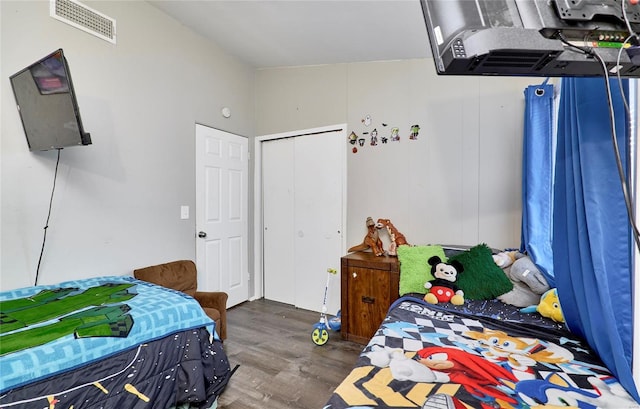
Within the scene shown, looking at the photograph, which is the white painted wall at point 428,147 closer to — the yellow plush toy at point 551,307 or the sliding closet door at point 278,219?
the sliding closet door at point 278,219

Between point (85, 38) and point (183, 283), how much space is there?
2072mm

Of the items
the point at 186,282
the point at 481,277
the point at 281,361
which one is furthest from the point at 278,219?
the point at 481,277

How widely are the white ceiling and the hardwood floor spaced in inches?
106

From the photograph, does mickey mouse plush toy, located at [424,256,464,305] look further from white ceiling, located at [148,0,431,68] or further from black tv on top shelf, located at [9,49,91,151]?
black tv on top shelf, located at [9,49,91,151]

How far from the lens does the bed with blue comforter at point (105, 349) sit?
3.87 ft

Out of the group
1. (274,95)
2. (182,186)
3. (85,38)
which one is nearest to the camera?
(85,38)

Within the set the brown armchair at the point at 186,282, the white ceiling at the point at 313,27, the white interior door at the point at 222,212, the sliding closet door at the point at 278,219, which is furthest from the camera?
the sliding closet door at the point at 278,219

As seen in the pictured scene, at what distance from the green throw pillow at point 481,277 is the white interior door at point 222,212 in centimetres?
240

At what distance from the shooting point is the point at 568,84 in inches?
53.5

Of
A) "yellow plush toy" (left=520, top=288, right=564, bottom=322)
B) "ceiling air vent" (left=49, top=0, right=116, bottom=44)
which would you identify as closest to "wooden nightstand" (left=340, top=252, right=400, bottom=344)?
"yellow plush toy" (left=520, top=288, right=564, bottom=322)

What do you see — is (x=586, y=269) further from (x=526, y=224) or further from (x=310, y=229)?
(x=310, y=229)

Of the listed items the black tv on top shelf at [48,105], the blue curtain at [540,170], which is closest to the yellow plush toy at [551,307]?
the blue curtain at [540,170]

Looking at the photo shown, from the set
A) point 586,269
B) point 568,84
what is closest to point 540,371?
point 586,269

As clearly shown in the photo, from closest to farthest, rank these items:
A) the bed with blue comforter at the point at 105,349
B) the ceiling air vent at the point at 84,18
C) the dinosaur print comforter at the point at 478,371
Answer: the dinosaur print comforter at the point at 478,371
the bed with blue comforter at the point at 105,349
the ceiling air vent at the point at 84,18
